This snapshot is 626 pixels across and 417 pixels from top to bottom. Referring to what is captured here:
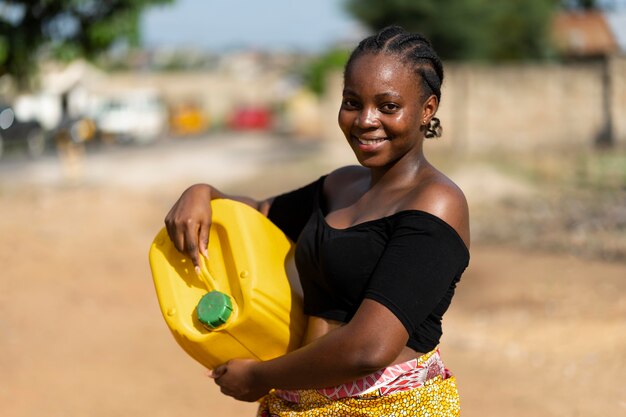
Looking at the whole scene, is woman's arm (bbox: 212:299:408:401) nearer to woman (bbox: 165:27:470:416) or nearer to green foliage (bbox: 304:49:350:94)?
woman (bbox: 165:27:470:416)

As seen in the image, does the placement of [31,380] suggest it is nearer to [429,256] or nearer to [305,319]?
[305,319]

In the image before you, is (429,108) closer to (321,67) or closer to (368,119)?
(368,119)

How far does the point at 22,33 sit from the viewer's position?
1188 cm

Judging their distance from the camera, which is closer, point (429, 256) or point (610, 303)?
point (429, 256)

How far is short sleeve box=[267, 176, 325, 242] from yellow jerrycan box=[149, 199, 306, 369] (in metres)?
0.13

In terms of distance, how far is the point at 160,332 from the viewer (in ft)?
22.2

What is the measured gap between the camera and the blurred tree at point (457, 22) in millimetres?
24484

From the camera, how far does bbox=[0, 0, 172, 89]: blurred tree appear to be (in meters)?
11.9

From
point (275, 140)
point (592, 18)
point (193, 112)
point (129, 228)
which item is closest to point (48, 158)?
point (275, 140)

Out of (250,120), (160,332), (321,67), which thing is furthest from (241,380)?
(250,120)

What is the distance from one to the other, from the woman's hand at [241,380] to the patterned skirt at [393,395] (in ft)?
0.27

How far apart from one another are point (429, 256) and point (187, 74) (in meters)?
44.5

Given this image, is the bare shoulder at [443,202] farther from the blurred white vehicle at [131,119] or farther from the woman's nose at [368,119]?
the blurred white vehicle at [131,119]

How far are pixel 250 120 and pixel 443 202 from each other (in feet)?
118
